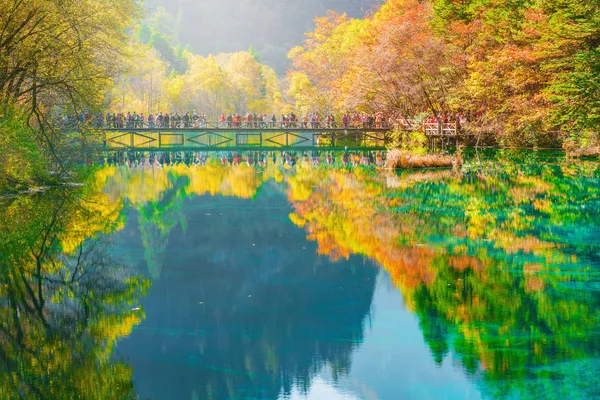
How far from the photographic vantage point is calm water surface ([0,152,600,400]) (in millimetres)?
7965

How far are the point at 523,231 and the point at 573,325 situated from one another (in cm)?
747

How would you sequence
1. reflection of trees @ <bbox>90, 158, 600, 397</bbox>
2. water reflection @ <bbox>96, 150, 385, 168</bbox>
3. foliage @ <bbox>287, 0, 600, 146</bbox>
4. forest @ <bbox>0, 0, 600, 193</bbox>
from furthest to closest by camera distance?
1. water reflection @ <bbox>96, 150, 385, 168</bbox>
2. foliage @ <bbox>287, 0, 600, 146</bbox>
3. forest @ <bbox>0, 0, 600, 193</bbox>
4. reflection of trees @ <bbox>90, 158, 600, 397</bbox>

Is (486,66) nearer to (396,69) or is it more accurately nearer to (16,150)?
(396,69)

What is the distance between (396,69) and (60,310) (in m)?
41.5

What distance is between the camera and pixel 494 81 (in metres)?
40.2

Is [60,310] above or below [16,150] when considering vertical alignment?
below

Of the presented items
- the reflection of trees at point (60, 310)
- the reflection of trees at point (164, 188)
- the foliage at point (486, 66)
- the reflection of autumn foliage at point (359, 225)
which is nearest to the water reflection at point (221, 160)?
the reflection of trees at point (164, 188)

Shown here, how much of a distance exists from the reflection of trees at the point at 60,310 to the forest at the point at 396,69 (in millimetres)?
3931

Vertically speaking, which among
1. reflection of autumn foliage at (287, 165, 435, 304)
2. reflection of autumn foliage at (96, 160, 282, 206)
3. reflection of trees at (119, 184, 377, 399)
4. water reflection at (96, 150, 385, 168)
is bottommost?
reflection of trees at (119, 184, 377, 399)

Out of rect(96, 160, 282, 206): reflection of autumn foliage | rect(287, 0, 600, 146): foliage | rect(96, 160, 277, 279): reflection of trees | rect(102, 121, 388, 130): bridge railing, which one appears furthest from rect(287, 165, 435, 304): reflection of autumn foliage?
rect(102, 121, 388, 130): bridge railing

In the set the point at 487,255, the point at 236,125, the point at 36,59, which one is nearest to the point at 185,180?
the point at 36,59

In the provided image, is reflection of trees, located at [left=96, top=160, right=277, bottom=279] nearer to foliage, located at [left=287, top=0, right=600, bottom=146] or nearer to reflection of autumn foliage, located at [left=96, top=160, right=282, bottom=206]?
reflection of autumn foliage, located at [left=96, top=160, right=282, bottom=206]

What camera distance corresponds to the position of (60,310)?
34.6ft

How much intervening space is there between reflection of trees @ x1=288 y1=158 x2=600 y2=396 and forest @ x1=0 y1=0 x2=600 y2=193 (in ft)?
25.3
